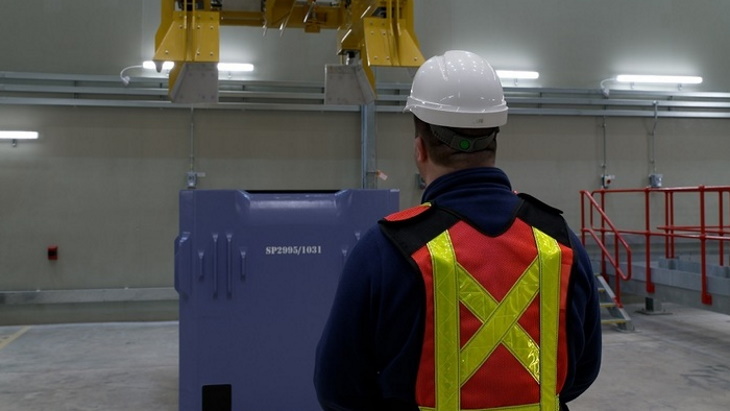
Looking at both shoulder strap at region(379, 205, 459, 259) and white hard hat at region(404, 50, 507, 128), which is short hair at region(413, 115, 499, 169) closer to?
white hard hat at region(404, 50, 507, 128)

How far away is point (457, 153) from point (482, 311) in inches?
14.5

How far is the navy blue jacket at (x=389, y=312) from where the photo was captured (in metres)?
1.26

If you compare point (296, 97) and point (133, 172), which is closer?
point (133, 172)

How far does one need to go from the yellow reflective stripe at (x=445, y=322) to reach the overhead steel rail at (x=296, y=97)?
23.6 feet

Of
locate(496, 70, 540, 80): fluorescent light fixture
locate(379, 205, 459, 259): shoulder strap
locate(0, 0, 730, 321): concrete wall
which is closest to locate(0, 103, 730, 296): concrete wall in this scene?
locate(0, 0, 730, 321): concrete wall

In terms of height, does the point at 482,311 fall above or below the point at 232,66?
below

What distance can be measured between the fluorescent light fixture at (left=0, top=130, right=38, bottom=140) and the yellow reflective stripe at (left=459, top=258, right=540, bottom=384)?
8.15 meters

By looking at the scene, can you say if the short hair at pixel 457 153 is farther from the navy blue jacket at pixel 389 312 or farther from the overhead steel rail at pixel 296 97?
the overhead steel rail at pixel 296 97

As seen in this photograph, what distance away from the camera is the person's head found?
139cm

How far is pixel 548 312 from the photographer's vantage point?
4.34ft

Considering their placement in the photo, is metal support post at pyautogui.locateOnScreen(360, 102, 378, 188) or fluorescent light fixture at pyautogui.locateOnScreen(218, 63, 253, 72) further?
metal support post at pyautogui.locateOnScreen(360, 102, 378, 188)

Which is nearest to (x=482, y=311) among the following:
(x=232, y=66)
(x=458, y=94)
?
(x=458, y=94)

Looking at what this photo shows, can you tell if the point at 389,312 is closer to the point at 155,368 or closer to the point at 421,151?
the point at 421,151

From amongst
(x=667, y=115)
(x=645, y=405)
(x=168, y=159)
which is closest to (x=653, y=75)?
(x=667, y=115)
